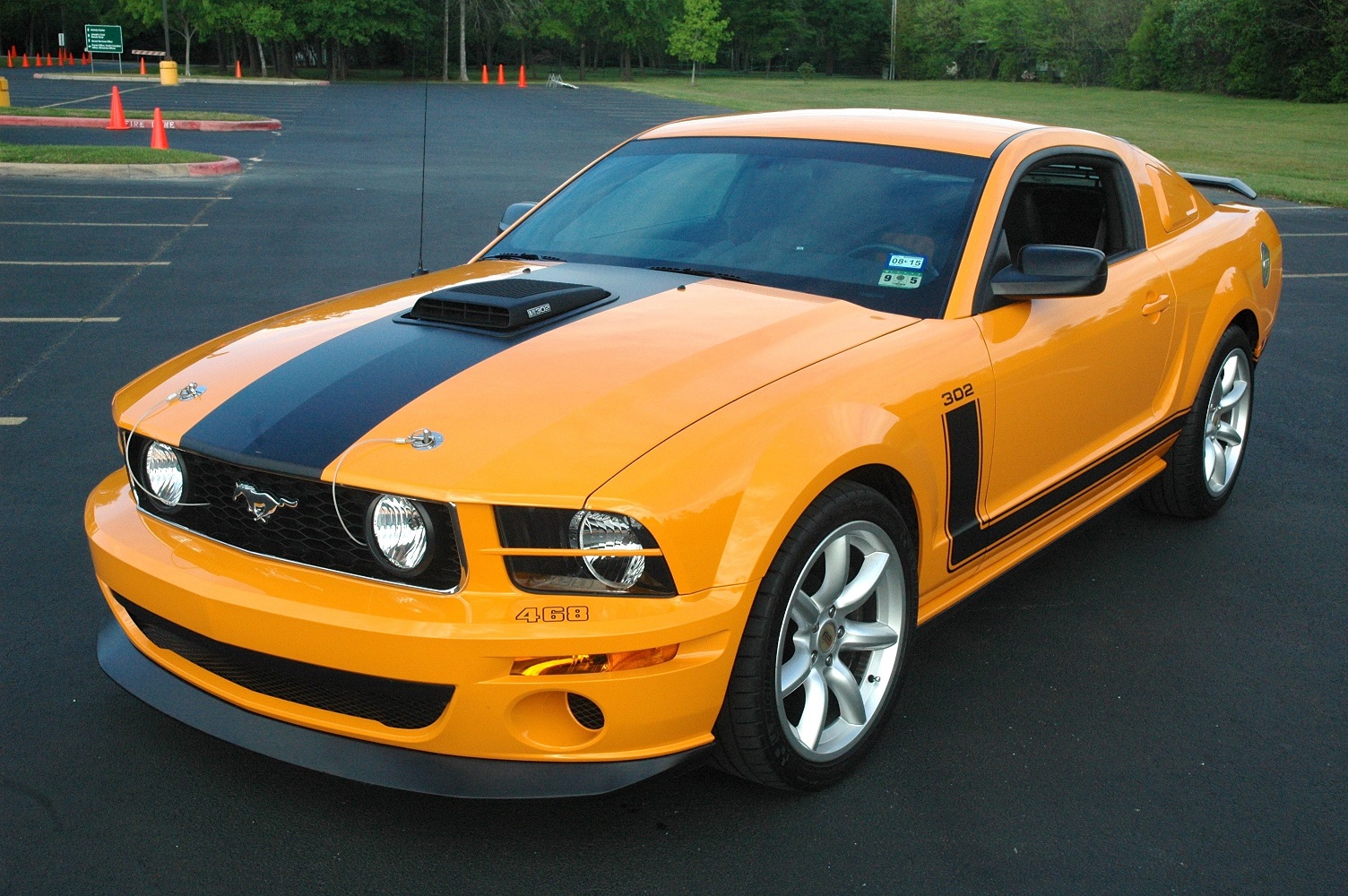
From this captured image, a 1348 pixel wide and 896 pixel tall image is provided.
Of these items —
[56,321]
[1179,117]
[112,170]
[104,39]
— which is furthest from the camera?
[104,39]

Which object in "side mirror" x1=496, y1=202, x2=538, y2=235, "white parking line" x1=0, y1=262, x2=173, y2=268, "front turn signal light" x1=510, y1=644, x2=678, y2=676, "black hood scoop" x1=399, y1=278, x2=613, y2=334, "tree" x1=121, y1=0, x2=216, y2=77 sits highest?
"tree" x1=121, y1=0, x2=216, y2=77

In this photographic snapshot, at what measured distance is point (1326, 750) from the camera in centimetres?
324

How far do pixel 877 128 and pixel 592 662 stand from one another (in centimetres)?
231

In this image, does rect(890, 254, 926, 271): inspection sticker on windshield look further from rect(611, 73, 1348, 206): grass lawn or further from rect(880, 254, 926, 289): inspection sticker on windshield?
rect(611, 73, 1348, 206): grass lawn

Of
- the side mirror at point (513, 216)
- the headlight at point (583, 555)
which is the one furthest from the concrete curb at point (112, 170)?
the headlight at point (583, 555)

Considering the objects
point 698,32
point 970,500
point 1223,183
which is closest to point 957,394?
point 970,500

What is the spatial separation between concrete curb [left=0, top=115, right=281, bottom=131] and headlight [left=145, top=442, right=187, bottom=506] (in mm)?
22107

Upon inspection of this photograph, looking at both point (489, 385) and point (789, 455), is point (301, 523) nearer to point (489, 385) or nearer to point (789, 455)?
point (489, 385)

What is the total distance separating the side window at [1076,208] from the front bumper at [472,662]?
2.06 metres

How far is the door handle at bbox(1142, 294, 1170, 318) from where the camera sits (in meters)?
4.17

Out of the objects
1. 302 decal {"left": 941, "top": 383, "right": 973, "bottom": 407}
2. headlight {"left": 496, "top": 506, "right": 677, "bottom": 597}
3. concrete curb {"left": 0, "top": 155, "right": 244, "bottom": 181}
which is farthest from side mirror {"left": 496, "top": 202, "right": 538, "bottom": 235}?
concrete curb {"left": 0, "top": 155, "right": 244, "bottom": 181}

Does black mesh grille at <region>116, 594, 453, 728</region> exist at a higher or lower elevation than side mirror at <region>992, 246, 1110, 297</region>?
lower

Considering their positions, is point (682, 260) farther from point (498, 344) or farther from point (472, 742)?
point (472, 742)

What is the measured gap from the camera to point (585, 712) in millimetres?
2549
